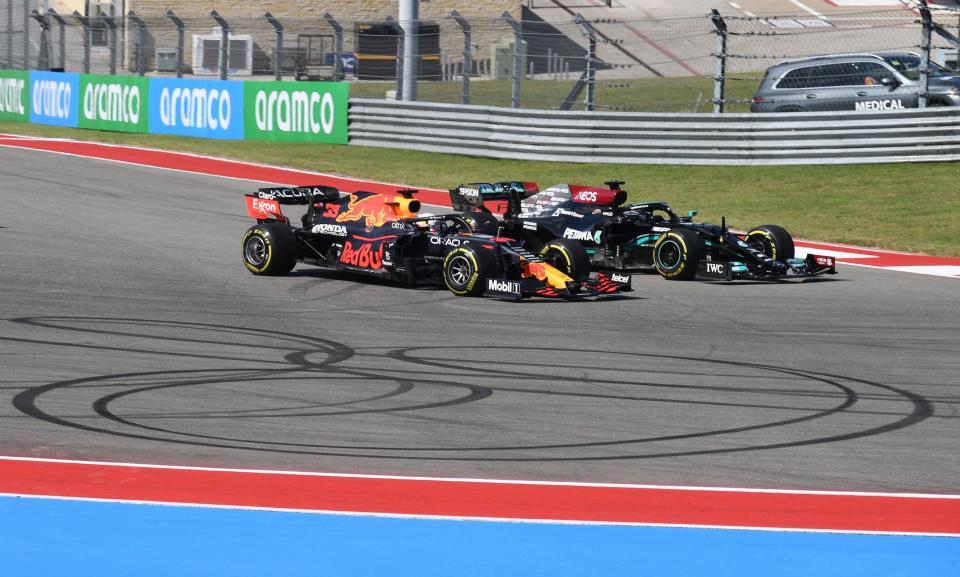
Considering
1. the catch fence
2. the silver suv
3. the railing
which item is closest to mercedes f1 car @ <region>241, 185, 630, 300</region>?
the catch fence

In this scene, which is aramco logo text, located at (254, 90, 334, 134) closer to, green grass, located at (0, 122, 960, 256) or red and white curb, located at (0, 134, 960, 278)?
green grass, located at (0, 122, 960, 256)

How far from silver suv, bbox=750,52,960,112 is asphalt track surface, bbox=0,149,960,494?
339 inches

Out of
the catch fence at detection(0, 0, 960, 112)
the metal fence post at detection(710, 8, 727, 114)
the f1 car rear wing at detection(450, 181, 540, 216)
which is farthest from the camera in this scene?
the catch fence at detection(0, 0, 960, 112)

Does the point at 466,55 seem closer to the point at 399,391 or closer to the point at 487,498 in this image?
the point at 399,391

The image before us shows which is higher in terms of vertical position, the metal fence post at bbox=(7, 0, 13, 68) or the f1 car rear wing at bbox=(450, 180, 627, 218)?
the metal fence post at bbox=(7, 0, 13, 68)

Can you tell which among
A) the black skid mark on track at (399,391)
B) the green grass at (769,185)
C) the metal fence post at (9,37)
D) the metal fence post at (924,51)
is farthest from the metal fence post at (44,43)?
the black skid mark on track at (399,391)

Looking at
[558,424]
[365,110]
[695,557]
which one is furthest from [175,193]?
[695,557]

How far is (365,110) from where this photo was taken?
26750mm

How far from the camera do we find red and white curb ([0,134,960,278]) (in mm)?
16234

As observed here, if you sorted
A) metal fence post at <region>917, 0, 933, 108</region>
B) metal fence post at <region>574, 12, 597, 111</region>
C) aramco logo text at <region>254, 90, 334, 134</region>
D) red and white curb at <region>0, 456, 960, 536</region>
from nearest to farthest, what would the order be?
red and white curb at <region>0, 456, 960, 536</region> < metal fence post at <region>917, 0, 933, 108</region> < metal fence post at <region>574, 12, 597, 111</region> < aramco logo text at <region>254, 90, 334, 134</region>

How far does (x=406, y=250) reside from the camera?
13.3 m

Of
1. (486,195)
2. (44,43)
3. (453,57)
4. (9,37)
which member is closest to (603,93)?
(453,57)

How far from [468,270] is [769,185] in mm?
9751

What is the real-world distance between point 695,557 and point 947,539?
3.51ft
